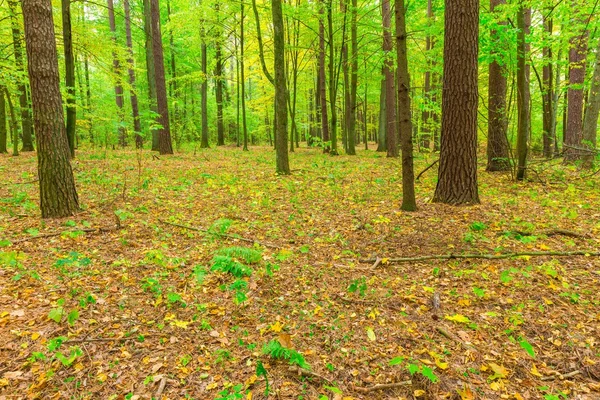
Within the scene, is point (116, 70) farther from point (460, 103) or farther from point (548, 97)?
point (548, 97)

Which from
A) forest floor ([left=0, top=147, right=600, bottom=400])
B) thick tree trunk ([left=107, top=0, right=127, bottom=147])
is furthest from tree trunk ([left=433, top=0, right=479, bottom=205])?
thick tree trunk ([left=107, top=0, right=127, bottom=147])

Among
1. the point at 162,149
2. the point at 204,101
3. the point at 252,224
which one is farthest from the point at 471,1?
the point at 204,101

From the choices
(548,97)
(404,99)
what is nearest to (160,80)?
(404,99)

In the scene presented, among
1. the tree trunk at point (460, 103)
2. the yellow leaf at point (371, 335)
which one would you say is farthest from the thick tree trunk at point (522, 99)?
the yellow leaf at point (371, 335)

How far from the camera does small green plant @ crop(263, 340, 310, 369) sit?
2905mm

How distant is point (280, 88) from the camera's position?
9.70 metres

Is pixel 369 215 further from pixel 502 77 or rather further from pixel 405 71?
pixel 502 77

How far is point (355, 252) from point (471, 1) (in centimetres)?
514

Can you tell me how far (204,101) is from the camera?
65.2 ft

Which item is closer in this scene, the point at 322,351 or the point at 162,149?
the point at 322,351

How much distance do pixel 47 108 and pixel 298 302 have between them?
5.02 m

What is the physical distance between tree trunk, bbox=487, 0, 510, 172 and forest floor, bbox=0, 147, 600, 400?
2.69 m

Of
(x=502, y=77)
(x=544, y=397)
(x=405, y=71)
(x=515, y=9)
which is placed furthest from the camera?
(x=502, y=77)

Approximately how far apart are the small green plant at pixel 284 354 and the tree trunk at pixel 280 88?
7.21 meters
